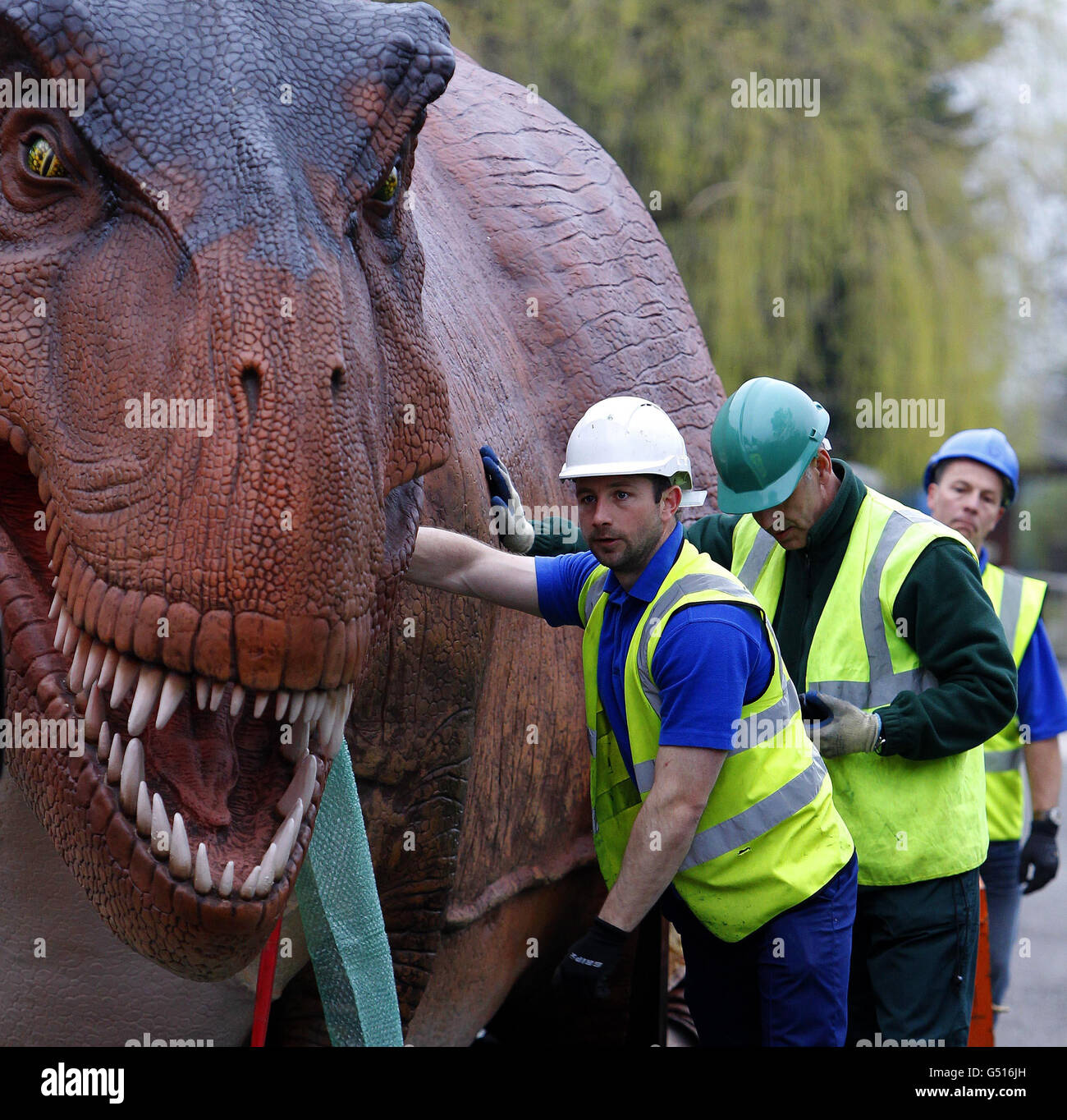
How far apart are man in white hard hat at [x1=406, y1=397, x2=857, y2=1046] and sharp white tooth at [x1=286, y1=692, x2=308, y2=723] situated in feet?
2.59

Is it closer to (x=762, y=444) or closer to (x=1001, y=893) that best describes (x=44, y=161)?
(x=762, y=444)

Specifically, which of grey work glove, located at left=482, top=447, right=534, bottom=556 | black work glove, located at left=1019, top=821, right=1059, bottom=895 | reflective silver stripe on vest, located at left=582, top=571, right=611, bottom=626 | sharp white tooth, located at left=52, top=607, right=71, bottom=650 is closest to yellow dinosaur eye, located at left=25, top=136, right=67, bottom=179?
sharp white tooth, located at left=52, top=607, right=71, bottom=650

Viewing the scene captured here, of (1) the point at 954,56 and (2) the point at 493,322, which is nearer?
(2) the point at 493,322

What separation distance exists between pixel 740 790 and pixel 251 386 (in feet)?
4.79

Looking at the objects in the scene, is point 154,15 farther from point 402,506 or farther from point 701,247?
point 701,247

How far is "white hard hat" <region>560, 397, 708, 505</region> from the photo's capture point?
2.77 m

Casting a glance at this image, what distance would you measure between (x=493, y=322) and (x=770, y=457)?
0.75 meters

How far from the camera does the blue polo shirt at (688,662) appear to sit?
2.66 m

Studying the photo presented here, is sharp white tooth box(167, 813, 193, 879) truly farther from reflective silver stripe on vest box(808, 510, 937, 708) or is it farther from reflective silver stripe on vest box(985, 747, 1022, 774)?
reflective silver stripe on vest box(985, 747, 1022, 774)

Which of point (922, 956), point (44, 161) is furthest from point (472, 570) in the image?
point (922, 956)

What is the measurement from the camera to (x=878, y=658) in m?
3.26

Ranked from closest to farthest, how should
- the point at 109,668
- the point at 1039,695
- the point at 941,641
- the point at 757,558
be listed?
the point at 109,668 → the point at 941,641 → the point at 757,558 → the point at 1039,695

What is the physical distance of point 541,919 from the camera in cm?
365
